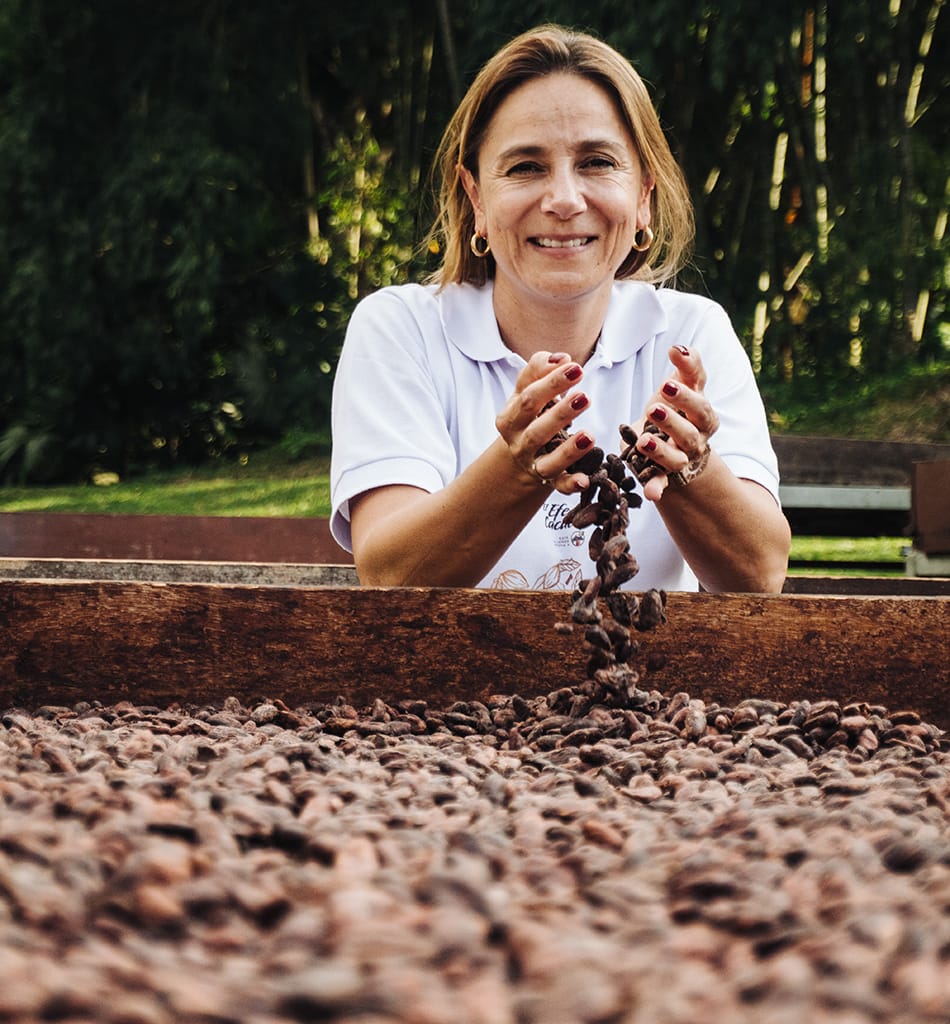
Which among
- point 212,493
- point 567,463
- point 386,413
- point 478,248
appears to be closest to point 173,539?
point 386,413

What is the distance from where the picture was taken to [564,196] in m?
2.29

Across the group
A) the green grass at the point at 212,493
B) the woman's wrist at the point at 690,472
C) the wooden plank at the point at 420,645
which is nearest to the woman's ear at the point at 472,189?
the woman's wrist at the point at 690,472

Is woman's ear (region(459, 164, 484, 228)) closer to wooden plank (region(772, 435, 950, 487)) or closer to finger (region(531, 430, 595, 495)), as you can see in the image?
finger (region(531, 430, 595, 495))

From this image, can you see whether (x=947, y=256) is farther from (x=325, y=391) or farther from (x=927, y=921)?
(x=927, y=921)

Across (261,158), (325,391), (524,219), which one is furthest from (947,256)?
(524,219)

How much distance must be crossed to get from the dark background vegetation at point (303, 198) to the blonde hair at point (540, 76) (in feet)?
18.7

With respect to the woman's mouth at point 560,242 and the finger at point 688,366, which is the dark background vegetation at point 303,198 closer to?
the woman's mouth at point 560,242

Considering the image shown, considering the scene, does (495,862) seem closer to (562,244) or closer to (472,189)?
(562,244)

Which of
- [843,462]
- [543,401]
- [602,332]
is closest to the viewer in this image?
[543,401]

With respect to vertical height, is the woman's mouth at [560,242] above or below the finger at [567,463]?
above

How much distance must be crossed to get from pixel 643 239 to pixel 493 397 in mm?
511

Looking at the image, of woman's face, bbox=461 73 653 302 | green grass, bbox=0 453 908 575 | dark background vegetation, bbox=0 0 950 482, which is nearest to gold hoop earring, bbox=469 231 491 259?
woman's face, bbox=461 73 653 302

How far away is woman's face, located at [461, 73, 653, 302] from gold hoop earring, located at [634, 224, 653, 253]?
198 mm

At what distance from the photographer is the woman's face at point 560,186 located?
7.63ft
